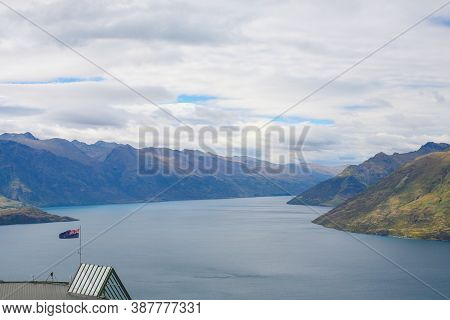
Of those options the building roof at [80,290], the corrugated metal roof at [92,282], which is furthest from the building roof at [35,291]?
the corrugated metal roof at [92,282]

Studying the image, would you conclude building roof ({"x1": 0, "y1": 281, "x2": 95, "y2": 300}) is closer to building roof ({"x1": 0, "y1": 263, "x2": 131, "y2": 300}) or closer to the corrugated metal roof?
building roof ({"x1": 0, "y1": 263, "x2": 131, "y2": 300})

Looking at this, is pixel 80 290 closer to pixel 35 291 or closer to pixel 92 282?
pixel 92 282

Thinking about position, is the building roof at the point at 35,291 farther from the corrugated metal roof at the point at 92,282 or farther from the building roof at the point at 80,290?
the corrugated metal roof at the point at 92,282

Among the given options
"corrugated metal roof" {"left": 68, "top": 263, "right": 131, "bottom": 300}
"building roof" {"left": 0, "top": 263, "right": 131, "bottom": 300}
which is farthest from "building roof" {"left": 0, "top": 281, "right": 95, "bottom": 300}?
"corrugated metal roof" {"left": 68, "top": 263, "right": 131, "bottom": 300}
